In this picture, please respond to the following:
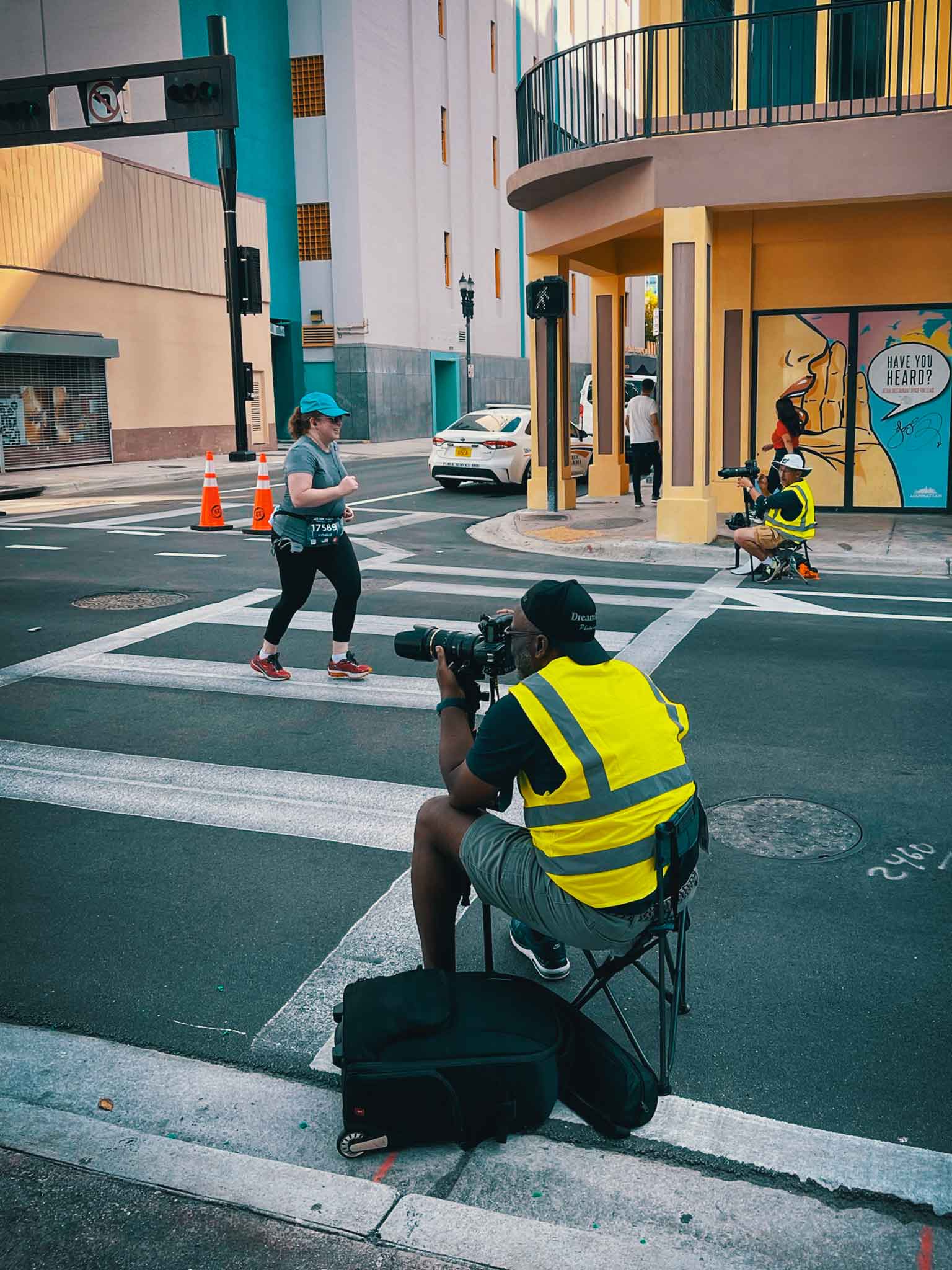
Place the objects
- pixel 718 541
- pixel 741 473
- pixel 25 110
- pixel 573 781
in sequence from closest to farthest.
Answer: pixel 573 781 → pixel 741 473 → pixel 718 541 → pixel 25 110

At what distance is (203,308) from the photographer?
3397 centimetres

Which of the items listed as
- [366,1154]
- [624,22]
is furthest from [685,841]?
[624,22]

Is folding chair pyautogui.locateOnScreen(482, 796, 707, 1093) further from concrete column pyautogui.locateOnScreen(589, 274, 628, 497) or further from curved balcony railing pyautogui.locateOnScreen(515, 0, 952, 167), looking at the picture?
concrete column pyautogui.locateOnScreen(589, 274, 628, 497)

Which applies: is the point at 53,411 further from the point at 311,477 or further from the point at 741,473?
the point at 311,477

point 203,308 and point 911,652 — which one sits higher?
point 203,308

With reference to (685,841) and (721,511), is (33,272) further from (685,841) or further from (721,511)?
(685,841)

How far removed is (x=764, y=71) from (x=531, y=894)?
14115mm

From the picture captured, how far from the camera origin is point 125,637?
910 centimetres

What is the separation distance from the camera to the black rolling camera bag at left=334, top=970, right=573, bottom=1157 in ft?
9.82

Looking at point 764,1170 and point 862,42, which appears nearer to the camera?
point 764,1170

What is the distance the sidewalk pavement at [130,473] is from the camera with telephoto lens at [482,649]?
18.5 metres

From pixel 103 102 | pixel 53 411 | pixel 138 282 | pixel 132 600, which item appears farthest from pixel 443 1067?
pixel 138 282

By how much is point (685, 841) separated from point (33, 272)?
2746 cm
